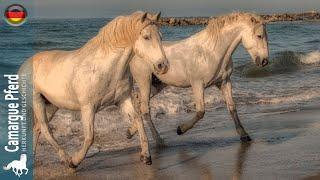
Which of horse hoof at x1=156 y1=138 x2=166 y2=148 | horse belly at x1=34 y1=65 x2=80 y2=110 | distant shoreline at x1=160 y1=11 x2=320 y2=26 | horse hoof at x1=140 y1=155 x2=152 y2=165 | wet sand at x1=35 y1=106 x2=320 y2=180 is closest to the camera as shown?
wet sand at x1=35 y1=106 x2=320 y2=180

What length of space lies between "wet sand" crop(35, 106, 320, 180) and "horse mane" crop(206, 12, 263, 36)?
150 centimetres

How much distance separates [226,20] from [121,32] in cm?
268

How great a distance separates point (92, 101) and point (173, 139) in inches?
110

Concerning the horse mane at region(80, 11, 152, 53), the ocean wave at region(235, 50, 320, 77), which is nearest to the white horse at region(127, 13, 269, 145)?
the horse mane at region(80, 11, 152, 53)

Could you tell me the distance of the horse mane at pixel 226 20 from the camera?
9.31 meters

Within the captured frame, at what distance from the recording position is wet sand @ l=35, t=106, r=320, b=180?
709 centimetres

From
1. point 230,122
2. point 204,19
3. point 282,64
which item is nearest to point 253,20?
point 230,122

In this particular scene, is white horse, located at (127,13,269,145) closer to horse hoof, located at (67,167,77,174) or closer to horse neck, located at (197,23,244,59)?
horse neck, located at (197,23,244,59)

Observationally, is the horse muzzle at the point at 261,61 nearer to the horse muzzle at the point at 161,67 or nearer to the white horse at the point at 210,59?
the white horse at the point at 210,59

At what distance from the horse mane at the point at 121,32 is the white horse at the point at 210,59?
81.6 inches

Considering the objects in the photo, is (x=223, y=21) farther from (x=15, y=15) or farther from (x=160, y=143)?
(x=15, y=15)

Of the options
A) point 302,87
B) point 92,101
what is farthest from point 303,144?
point 302,87

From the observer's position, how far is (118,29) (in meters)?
7.21

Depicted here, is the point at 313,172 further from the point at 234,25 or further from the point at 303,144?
the point at 234,25
